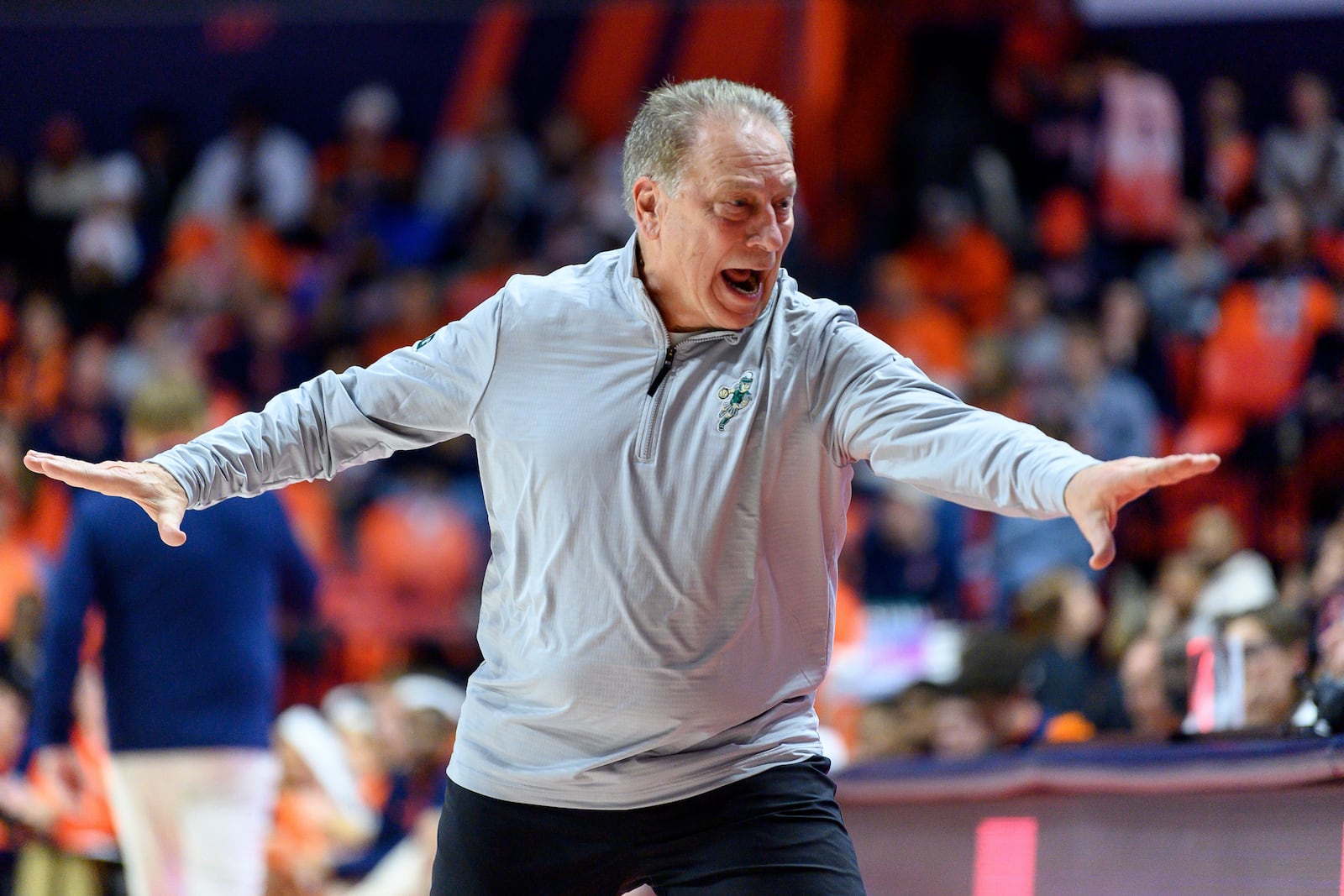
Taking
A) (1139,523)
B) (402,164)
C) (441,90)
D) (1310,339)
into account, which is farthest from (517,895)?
(441,90)

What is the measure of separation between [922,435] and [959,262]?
7568 mm

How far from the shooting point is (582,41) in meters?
11.6

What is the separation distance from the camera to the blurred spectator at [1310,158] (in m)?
8.87

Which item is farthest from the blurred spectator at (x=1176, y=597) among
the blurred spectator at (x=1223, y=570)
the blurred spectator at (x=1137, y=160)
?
the blurred spectator at (x=1137, y=160)

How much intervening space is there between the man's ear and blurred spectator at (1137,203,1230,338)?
6.56 m

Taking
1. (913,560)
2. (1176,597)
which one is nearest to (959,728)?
(1176,597)

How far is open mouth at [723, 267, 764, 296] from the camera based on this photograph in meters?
2.54

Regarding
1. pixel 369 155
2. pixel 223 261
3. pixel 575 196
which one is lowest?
pixel 223 261

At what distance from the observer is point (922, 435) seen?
236 centimetres

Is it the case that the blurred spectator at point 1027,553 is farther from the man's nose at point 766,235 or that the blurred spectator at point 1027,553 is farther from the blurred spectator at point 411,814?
the man's nose at point 766,235

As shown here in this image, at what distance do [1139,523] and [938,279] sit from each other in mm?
2512

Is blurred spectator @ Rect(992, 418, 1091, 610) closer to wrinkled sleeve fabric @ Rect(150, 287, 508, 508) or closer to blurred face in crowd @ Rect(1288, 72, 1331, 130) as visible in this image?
blurred face in crowd @ Rect(1288, 72, 1331, 130)

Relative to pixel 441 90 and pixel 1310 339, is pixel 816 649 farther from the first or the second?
pixel 441 90

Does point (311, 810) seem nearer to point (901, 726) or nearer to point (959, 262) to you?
point (901, 726)
